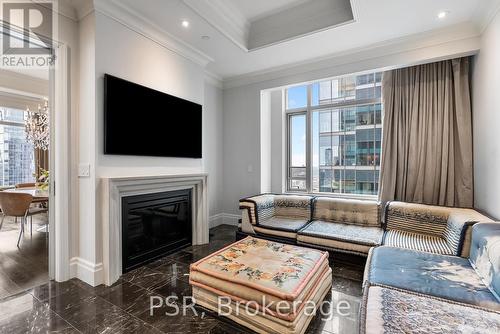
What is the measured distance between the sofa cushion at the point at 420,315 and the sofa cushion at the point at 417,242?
1079 mm

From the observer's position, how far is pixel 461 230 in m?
2.20

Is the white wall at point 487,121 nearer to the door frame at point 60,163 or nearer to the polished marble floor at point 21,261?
the door frame at point 60,163

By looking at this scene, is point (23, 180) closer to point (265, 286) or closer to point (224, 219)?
point (224, 219)

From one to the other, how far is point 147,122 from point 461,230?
346cm

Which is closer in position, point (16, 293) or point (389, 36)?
point (16, 293)

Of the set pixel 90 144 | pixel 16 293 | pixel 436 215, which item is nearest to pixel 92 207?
pixel 90 144

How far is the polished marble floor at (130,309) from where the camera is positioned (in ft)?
5.77

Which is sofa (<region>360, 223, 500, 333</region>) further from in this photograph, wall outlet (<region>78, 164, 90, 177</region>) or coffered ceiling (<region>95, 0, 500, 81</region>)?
wall outlet (<region>78, 164, 90, 177</region>)

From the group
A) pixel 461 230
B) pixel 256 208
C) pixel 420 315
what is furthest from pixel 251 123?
pixel 420 315

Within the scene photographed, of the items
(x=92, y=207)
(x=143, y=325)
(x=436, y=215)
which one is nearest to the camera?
(x=143, y=325)

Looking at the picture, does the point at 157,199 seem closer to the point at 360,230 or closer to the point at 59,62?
the point at 59,62

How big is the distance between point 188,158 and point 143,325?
7.18ft

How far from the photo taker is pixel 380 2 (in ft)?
7.93

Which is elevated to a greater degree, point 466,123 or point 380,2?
point 380,2
